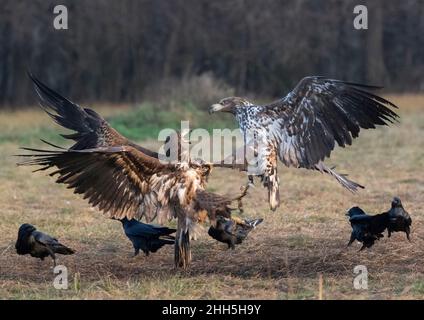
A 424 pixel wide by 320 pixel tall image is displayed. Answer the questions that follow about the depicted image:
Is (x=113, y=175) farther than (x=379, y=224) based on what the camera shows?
No

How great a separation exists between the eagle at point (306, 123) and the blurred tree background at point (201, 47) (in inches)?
821

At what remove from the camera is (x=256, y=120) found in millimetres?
7941

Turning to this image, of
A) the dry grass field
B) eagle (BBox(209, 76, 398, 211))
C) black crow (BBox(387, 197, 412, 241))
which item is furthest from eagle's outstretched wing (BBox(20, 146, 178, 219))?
black crow (BBox(387, 197, 412, 241))

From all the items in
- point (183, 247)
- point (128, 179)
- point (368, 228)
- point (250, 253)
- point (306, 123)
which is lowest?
point (250, 253)

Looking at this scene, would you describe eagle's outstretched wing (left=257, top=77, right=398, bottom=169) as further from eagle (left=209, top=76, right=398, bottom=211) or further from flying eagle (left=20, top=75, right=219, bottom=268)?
flying eagle (left=20, top=75, right=219, bottom=268)

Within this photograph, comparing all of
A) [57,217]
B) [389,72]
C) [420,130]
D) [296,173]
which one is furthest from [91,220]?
[389,72]

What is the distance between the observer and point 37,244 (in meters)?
7.14

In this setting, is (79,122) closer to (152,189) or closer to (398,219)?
(152,189)

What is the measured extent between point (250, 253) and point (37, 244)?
6.10 ft

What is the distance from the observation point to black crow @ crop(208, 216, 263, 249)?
24.4ft

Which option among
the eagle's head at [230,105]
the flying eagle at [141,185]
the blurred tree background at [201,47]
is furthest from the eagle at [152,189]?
the blurred tree background at [201,47]

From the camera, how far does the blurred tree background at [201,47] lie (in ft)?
96.1

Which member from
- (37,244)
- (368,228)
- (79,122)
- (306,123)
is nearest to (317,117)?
(306,123)

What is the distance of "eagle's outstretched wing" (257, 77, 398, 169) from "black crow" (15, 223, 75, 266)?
2.17 m
